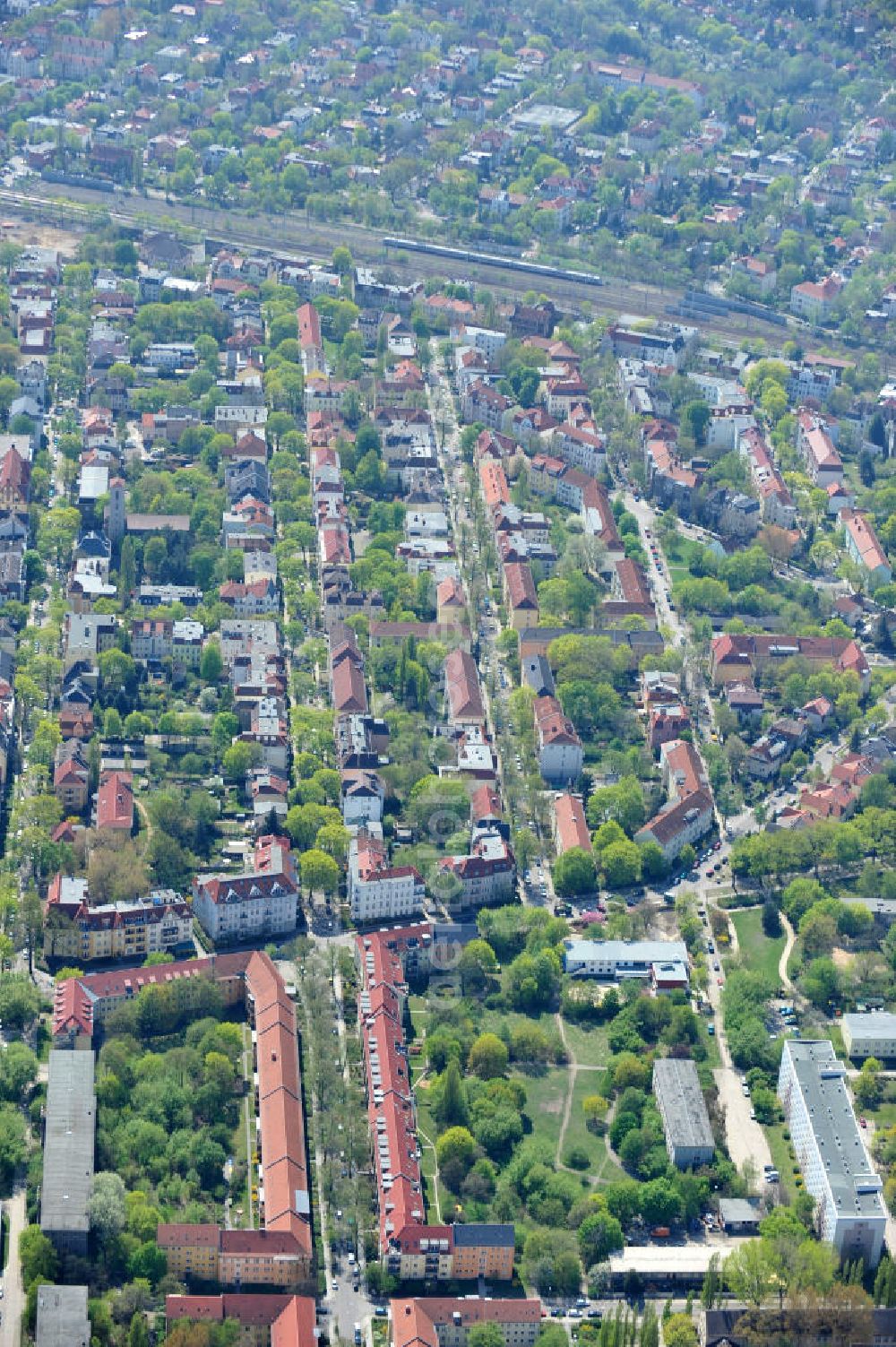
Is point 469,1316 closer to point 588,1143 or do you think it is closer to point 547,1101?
point 588,1143

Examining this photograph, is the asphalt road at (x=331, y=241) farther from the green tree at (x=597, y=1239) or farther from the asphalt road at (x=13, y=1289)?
the asphalt road at (x=13, y=1289)

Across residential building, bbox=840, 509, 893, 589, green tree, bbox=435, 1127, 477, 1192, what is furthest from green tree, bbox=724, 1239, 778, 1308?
residential building, bbox=840, 509, 893, 589

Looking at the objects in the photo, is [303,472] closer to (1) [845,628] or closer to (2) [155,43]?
(1) [845,628]

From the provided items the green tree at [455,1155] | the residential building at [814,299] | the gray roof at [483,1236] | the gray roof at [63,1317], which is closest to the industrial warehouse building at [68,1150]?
the gray roof at [63,1317]

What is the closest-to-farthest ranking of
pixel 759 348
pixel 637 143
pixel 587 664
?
pixel 587 664
pixel 759 348
pixel 637 143

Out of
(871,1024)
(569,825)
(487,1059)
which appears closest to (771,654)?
(569,825)

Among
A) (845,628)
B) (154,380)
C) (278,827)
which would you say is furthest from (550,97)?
(278,827)

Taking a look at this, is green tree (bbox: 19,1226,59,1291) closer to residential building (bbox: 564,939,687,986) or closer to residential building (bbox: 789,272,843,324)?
residential building (bbox: 564,939,687,986)

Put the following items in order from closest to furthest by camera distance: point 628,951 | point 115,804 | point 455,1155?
point 455,1155
point 628,951
point 115,804
